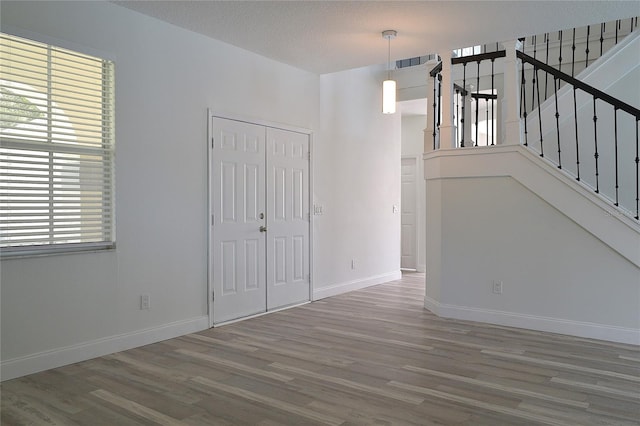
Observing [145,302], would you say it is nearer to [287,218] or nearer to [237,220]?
[237,220]

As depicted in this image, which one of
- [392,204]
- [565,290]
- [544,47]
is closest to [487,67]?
[544,47]

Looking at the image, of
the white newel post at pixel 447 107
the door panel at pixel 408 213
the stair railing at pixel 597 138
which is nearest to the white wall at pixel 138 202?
the white newel post at pixel 447 107

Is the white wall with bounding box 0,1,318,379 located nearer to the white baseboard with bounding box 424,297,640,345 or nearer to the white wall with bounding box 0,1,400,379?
the white wall with bounding box 0,1,400,379

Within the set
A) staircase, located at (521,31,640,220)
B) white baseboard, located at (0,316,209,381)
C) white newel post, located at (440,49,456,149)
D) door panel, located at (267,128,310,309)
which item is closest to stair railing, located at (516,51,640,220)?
staircase, located at (521,31,640,220)

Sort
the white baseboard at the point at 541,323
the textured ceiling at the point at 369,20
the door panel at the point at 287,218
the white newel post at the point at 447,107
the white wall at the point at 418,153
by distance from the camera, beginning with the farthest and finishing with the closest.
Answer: the white wall at the point at 418,153 < the door panel at the point at 287,218 < the white newel post at the point at 447,107 < the white baseboard at the point at 541,323 < the textured ceiling at the point at 369,20

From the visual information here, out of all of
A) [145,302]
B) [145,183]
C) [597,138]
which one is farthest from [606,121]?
[145,302]

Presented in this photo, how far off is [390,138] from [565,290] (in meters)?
3.75

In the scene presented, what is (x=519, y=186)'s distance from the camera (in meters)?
4.70

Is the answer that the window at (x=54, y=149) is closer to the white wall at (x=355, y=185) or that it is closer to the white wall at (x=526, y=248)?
the white wall at (x=355, y=185)

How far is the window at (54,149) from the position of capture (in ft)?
10.8

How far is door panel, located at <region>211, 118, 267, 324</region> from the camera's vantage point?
15.6 ft

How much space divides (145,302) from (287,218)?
2.01 metres

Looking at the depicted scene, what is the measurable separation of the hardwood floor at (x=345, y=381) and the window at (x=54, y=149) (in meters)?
0.99

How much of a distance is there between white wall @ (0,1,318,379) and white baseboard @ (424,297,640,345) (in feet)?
8.27
